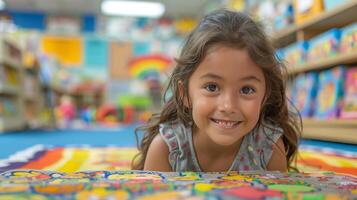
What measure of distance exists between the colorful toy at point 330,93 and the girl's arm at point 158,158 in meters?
1.40

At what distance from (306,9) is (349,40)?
0.55 m

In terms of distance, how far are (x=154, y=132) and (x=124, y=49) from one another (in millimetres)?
5855

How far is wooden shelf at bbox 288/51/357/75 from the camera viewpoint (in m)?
1.80

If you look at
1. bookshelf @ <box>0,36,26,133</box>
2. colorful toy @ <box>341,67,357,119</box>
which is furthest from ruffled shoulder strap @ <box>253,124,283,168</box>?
bookshelf @ <box>0,36,26,133</box>

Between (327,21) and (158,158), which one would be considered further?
(327,21)

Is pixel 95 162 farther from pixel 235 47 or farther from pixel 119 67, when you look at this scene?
pixel 119 67

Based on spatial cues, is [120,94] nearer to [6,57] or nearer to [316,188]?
[6,57]

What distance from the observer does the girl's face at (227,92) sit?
707mm

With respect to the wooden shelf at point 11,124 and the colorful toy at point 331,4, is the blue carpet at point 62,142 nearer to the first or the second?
the wooden shelf at point 11,124

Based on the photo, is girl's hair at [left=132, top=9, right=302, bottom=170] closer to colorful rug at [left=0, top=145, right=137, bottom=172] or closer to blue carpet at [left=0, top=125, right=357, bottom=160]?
colorful rug at [left=0, top=145, right=137, bottom=172]

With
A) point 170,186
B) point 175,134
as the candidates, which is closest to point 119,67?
point 175,134

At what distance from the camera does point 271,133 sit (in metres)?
0.89

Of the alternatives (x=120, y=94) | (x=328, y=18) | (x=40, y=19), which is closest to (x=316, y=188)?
(x=328, y=18)

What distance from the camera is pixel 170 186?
554mm
